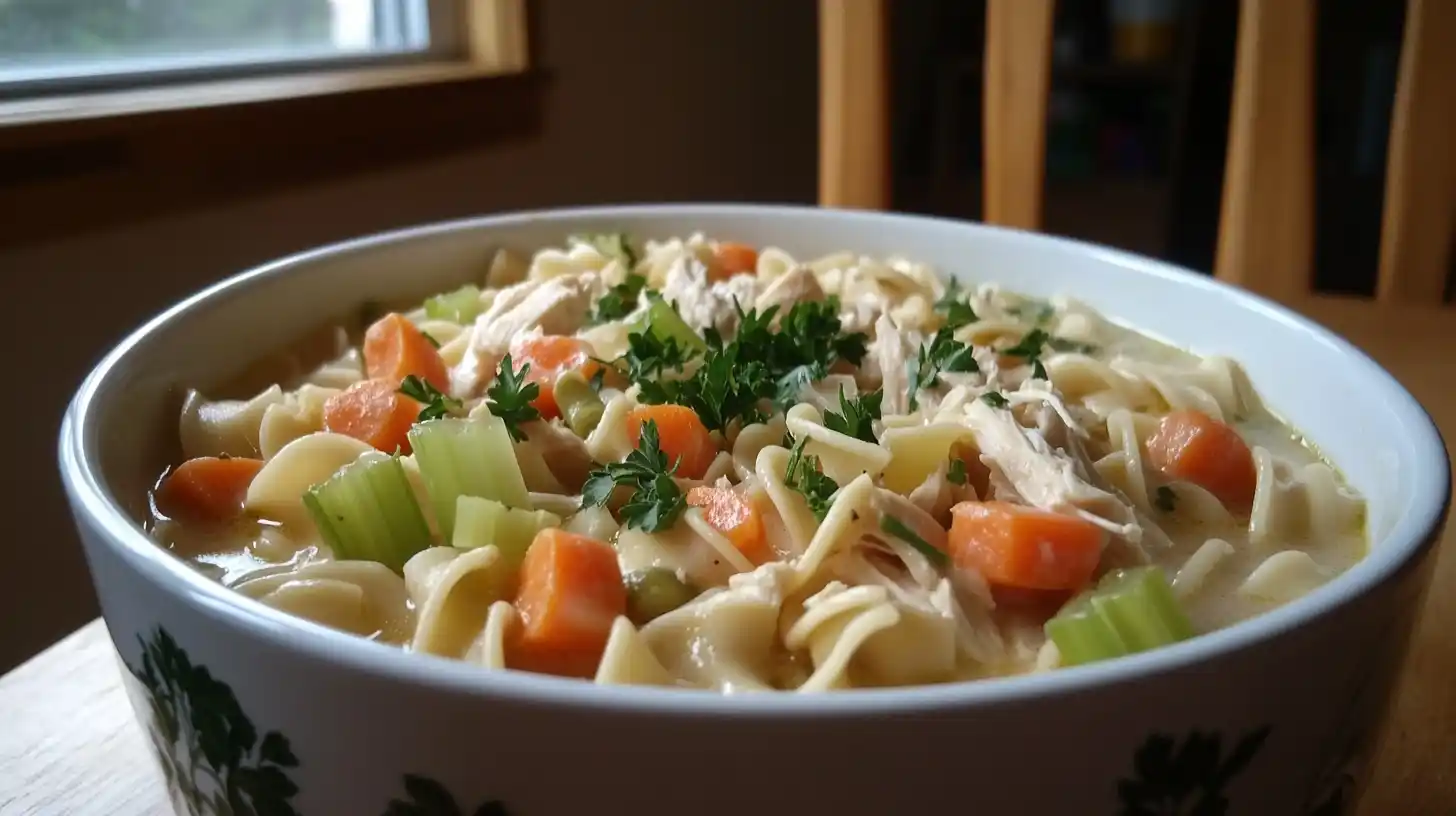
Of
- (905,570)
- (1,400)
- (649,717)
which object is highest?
(649,717)

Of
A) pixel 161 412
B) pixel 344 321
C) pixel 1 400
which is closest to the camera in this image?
pixel 161 412

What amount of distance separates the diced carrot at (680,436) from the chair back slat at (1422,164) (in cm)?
182

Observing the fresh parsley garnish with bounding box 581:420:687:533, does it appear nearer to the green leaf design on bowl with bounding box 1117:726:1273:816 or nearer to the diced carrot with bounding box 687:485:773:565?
the diced carrot with bounding box 687:485:773:565

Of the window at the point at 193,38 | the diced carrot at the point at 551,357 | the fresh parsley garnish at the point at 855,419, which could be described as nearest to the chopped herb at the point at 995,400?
the fresh parsley garnish at the point at 855,419

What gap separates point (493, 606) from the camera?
960 mm

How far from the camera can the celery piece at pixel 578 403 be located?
137 centimetres

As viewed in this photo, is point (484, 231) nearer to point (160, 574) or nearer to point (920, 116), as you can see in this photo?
point (160, 574)

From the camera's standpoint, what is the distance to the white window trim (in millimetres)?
2555

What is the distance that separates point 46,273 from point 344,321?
104cm

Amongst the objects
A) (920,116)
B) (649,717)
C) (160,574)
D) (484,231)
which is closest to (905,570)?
(649,717)

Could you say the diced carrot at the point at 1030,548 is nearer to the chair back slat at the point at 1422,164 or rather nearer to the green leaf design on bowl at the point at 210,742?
the green leaf design on bowl at the point at 210,742

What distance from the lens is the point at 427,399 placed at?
1349 millimetres

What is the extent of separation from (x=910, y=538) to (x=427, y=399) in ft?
1.86

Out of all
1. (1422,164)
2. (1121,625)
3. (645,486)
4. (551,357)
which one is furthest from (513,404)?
(1422,164)
